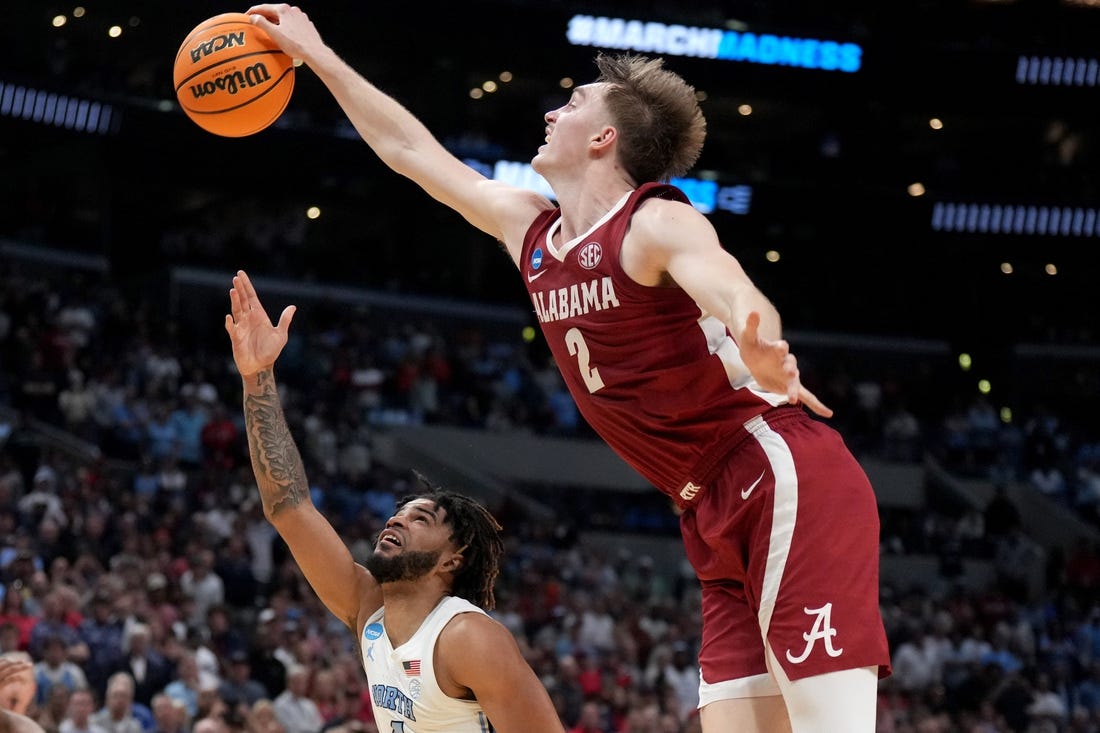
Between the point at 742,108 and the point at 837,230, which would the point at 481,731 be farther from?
the point at 742,108

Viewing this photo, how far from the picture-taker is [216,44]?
15.8 ft

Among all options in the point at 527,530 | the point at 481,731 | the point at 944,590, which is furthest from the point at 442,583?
the point at 944,590

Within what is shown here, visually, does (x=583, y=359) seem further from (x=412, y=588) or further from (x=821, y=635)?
(x=412, y=588)

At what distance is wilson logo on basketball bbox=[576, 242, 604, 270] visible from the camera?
3609 millimetres

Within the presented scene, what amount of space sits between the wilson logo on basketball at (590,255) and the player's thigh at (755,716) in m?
1.13

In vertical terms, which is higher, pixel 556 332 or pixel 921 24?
pixel 921 24

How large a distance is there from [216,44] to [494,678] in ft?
7.28

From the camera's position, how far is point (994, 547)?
2064cm

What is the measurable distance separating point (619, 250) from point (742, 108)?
2498cm

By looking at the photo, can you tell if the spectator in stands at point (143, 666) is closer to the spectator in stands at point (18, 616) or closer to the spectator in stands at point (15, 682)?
the spectator in stands at point (18, 616)

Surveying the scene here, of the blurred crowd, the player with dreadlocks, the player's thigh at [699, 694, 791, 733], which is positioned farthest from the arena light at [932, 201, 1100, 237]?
the player's thigh at [699, 694, 791, 733]

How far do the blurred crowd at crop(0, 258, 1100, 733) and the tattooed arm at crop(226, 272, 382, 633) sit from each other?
112cm

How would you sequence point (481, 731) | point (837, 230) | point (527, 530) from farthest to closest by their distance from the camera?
point (837, 230)
point (527, 530)
point (481, 731)

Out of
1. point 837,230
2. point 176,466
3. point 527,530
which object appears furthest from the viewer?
point 837,230
